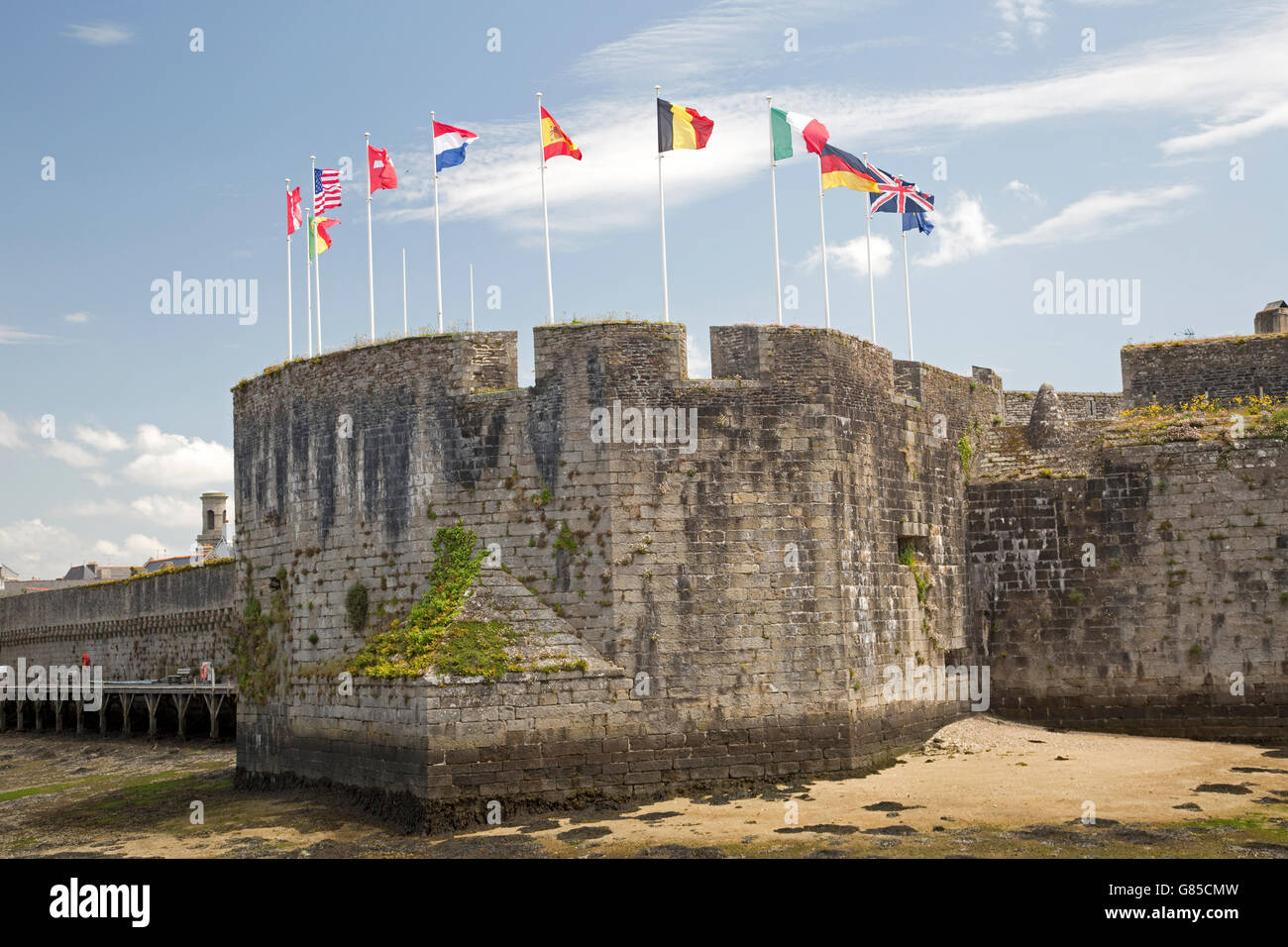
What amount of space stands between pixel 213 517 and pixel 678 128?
159ft

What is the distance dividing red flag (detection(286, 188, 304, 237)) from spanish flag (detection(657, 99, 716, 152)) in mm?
8151

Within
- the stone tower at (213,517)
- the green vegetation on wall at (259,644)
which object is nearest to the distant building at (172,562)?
the stone tower at (213,517)

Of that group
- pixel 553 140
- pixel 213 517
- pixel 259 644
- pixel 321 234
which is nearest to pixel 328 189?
pixel 321 234

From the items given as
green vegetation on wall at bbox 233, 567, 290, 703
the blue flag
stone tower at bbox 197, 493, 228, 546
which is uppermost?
the blue flag

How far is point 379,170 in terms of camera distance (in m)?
22.3

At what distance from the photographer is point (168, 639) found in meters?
41.2

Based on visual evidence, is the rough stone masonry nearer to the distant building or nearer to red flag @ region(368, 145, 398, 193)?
red flag @ region(368, 145, 398, 193)

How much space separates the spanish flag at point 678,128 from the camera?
21.2 m

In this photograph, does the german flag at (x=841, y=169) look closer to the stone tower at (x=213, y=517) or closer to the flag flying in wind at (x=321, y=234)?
the flag flying in wind at (x=321, y=234)

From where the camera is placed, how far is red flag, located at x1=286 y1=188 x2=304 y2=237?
24.5 metres

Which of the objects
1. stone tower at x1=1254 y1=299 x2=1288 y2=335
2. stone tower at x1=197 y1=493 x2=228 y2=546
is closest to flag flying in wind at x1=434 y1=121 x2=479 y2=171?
stone tower at x1=1254 y1=299 x2=1288 y2=335

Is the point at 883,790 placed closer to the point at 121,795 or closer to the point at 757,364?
the point at 757,364
